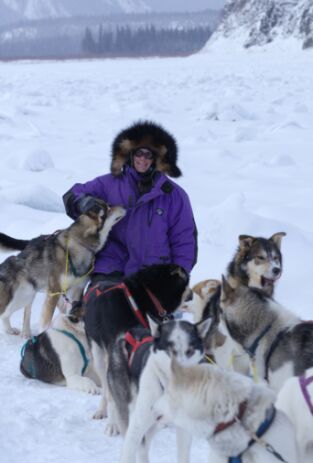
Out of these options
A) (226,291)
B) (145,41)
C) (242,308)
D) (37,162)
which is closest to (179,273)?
(226,291)

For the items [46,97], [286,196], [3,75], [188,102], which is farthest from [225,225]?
[3,75]

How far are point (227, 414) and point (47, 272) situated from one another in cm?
288

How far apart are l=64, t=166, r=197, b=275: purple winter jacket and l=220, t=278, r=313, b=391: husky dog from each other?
69cm

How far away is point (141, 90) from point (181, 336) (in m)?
17.2

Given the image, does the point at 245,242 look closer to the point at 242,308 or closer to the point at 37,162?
the point at 242,308

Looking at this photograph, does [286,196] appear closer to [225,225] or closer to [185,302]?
[225,225]

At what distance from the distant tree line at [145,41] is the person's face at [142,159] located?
205 feet

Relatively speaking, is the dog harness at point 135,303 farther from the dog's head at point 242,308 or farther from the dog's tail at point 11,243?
the dog's tail at point 11,243

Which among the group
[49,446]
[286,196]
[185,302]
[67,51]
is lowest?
[67,51]

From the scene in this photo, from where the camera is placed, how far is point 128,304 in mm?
3035

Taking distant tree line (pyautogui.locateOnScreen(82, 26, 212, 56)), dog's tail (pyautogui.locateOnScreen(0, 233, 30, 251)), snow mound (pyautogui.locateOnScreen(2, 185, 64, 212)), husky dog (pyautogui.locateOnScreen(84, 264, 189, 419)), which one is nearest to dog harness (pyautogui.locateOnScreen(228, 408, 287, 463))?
husky dog (pyautogui.locateOnScreen(84, 264, 189, 419))

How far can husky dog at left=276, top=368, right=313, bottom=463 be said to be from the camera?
2066 mm

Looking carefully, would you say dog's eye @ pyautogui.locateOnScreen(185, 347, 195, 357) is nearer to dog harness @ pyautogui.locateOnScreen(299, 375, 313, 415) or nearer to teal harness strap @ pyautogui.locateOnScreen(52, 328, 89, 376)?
dog harness @ pyautogui.locateOnScreen(299, 375, 313, 415)

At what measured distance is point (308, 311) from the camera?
454 centimetres
